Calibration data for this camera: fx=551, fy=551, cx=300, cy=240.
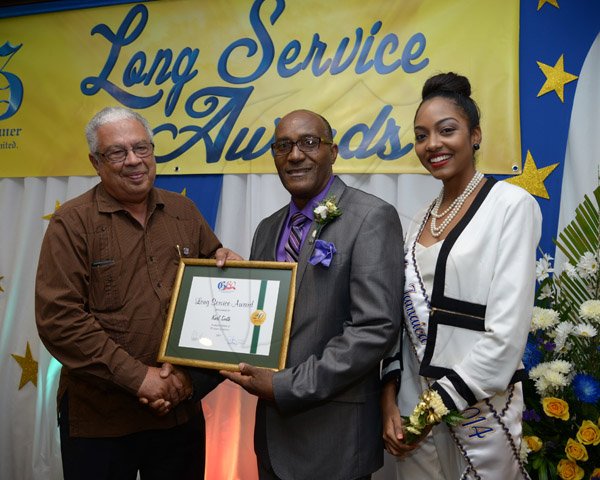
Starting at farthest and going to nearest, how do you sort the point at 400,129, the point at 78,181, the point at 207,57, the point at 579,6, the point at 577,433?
1. the point at 78,181
2. the point at 207,57
3. the point at 400,129
4. the point at 579,6
5. the point at 577,433

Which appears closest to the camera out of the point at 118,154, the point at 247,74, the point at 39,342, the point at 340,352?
the point at 340,352

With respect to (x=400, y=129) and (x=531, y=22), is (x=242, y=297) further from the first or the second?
(x=531, y=22)

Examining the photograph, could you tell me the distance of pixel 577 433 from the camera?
6.97 ft

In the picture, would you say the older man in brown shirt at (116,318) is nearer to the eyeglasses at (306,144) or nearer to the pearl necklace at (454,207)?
the eyeglasses at (306,144)

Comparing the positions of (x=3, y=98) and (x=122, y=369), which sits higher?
(x=3, y=98)

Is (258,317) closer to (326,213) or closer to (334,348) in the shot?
(334,348)

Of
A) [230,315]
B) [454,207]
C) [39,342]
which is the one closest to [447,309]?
[454,207]

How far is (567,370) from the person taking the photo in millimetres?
→ 2162

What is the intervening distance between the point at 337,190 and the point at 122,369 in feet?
3.16

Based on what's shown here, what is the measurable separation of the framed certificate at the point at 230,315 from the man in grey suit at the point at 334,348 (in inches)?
1.9

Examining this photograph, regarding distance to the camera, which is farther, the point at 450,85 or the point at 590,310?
the point at 590,310


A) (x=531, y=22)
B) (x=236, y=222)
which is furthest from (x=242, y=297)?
(x=531, y=22)

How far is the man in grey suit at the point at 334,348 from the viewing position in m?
1.67

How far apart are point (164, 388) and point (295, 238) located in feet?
2.28
